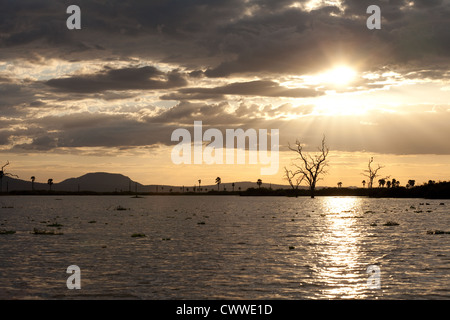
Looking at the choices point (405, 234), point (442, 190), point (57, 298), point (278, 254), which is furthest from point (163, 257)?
point (442, 190)

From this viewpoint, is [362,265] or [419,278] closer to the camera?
[419,278]

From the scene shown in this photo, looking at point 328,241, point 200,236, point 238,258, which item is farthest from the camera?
point 200,236

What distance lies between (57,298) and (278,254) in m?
19.0

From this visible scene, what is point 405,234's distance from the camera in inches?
2124

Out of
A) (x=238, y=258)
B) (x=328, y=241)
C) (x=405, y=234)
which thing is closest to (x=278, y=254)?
(x=238, y=258)

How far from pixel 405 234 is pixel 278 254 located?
22.0 m

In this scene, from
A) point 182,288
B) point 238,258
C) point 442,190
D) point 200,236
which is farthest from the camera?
point 442,190

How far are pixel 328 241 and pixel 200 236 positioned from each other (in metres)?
13.6
